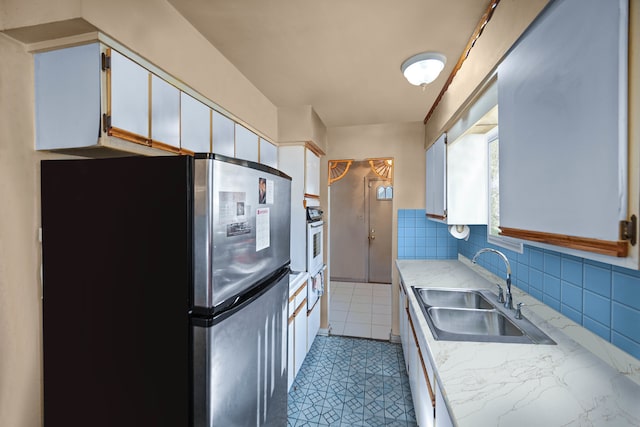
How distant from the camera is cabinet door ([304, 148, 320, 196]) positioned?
2.73 meters

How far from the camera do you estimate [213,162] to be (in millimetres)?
949

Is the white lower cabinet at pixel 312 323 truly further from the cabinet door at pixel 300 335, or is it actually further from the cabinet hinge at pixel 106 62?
the cabinet hinge at pixel 106 62

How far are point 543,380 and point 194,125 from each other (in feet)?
6.23

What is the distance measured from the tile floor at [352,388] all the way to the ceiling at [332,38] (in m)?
2.49

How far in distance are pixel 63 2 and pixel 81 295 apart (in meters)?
1.05

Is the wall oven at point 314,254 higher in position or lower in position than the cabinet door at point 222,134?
lower

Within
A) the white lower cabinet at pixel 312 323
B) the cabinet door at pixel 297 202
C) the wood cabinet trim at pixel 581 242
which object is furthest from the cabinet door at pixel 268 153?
the wood cabinet trim at pixel 581 242

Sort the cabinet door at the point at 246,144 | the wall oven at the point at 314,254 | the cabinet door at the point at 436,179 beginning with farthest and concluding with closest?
1. the wall oven at the point at 314,254
2. the cabinet door at the point at 436,179
3. the cabinet door at the point at 246,144

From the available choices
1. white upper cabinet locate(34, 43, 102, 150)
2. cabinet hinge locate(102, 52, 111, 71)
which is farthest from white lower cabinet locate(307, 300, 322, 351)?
cabinet hinge locate(102, 52, 111, 71)

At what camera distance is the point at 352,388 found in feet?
7.49

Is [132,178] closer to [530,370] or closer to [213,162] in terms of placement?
[213,162]

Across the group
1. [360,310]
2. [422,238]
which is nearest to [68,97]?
[422,238]

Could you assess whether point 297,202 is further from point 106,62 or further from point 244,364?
point 106,62

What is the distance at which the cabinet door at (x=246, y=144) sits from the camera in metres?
1.94
